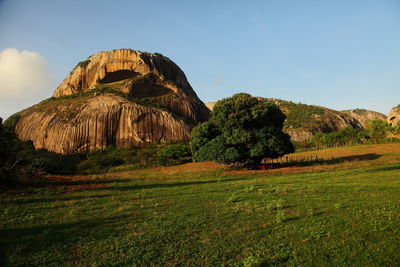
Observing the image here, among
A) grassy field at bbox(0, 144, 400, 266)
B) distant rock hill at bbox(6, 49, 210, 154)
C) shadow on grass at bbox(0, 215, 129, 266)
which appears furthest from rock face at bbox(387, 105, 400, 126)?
shadow on grass at bbox(0, 215, 129, 266)

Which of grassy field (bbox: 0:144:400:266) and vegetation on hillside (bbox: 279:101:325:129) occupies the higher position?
vegetation on hillside (bbox: 279:101:325:129)

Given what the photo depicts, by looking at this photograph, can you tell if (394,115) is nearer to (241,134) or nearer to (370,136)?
(370,136)

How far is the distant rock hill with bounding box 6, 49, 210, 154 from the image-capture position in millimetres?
61938

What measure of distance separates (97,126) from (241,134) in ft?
141

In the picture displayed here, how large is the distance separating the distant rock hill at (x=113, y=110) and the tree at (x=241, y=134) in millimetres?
33234

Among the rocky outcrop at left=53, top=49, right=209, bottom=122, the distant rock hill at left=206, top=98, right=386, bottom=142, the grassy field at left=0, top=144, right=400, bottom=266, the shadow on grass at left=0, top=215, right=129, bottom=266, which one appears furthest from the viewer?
the distant rock hill at left=206, top=98, right=386, bottom=142

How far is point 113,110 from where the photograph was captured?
216ft

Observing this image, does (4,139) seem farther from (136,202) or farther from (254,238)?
(254,238)

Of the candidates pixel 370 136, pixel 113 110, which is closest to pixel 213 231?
pixel 113 110

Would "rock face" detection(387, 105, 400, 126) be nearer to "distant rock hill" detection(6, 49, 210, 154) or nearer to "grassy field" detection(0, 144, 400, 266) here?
"distant rock hill" detection(6, 49, 210, 154)

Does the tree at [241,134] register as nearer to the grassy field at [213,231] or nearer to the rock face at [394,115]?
the grassy field at [213,231]

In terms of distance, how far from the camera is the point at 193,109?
282ft

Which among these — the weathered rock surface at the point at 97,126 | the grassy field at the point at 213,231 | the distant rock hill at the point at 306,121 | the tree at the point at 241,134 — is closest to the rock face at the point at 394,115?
the distant rock hill at the point at 306,121

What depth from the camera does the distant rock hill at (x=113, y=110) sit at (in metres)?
61.9
